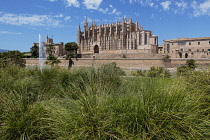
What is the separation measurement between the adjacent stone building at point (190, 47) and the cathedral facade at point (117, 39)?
4928 millimetres

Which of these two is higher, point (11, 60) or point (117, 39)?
point (117, 39)

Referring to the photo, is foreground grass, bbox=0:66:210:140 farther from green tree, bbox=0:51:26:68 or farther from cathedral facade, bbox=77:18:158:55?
cathedral facade, bbox=77:18:158:55

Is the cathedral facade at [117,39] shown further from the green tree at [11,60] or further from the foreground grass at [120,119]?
the foreground grass at [120,119]

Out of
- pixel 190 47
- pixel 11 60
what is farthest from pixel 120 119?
pixel 190 47

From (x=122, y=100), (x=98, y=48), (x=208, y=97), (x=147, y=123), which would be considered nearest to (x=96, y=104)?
(x=122, y=100)

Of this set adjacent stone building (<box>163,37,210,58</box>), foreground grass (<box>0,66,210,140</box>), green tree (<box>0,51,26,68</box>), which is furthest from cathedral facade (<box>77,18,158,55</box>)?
foreground grass (<box>0,66,210,140</box>)

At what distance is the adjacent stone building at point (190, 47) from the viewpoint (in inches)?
1373

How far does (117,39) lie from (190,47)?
19.6 metres

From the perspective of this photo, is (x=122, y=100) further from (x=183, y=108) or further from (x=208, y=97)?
(x=208, y=97)

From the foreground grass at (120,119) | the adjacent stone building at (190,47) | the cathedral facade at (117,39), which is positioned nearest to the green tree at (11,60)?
the foreground grass at (120,119)

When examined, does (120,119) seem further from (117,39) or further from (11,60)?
(117,39)

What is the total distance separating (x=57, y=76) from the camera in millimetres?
6023

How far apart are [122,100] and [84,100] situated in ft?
1.74

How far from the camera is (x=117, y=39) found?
50062mm
